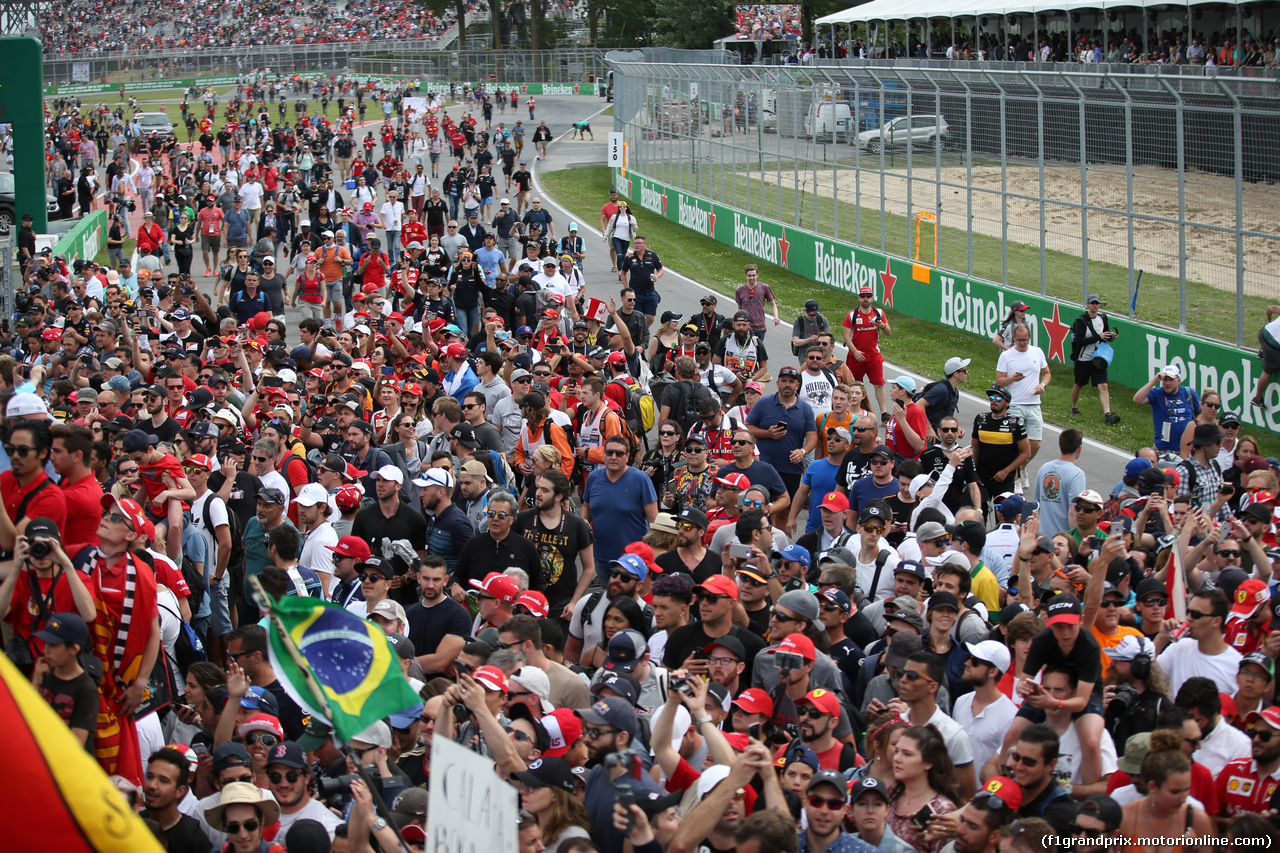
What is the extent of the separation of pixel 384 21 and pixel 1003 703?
114 metres

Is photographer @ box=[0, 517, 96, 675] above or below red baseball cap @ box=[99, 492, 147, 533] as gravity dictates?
below

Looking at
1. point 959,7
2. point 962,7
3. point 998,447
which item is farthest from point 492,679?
point 959,7

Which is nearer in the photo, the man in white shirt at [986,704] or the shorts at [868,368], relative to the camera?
the man in white shirt at [986,704]

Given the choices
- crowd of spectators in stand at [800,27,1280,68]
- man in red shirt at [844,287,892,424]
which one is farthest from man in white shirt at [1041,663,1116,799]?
crowd of spectators in stand at [800,27,1280,68]

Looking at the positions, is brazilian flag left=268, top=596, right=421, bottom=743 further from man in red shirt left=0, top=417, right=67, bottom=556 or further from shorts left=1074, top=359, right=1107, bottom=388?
shorts left=1074, top=359, right=1107, bottom=388

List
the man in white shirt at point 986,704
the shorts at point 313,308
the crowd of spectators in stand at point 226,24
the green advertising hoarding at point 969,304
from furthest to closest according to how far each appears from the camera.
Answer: the crowd of spectators in stand at point 226,24, the shorts at point 313,308, the green advertising hoarding at point 969,304, the man in white shirt at point 986,704

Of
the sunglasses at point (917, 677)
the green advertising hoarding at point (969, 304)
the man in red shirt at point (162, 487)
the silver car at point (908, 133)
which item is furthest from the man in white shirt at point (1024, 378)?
the silver car at point (908, 133)

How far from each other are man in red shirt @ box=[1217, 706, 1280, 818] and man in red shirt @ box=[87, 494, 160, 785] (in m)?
5.00

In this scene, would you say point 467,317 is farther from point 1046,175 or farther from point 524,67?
point 524,67

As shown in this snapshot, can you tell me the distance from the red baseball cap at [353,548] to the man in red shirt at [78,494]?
4.83ft

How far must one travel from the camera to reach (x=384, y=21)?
112 m

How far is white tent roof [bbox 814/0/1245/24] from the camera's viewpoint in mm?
45312

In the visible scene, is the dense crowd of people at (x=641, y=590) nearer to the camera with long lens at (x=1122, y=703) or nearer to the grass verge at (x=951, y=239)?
the camera with long lens at (x=1122, y=703)

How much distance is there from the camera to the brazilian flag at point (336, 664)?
390 centimetres
